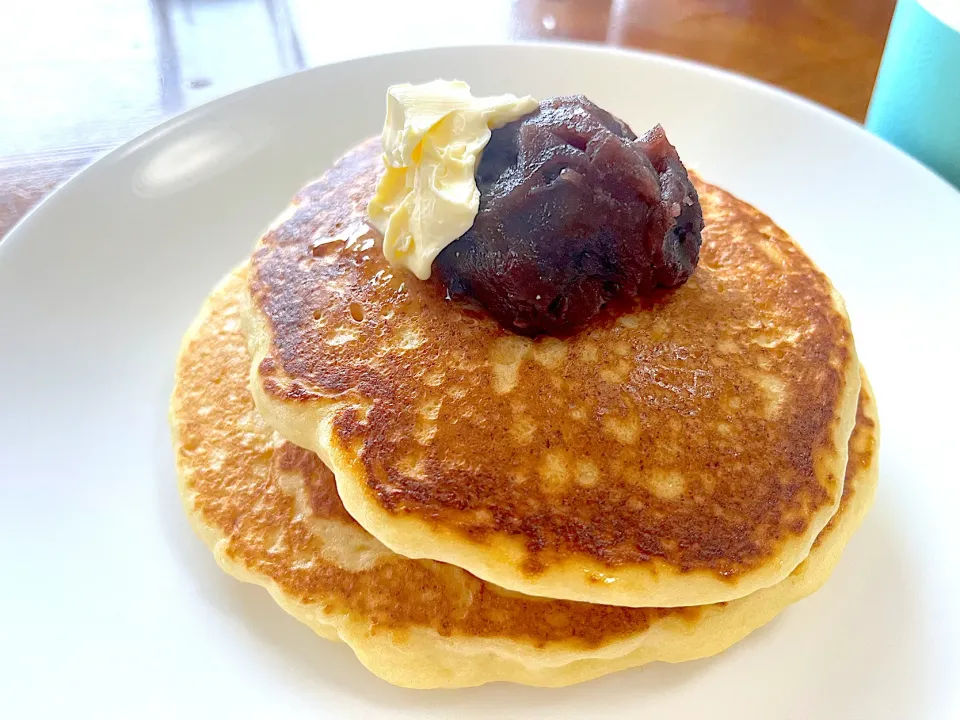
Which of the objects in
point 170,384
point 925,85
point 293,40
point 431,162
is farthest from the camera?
point 293,40

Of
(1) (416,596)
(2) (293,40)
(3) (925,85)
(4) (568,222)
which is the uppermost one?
(4) (568,222)

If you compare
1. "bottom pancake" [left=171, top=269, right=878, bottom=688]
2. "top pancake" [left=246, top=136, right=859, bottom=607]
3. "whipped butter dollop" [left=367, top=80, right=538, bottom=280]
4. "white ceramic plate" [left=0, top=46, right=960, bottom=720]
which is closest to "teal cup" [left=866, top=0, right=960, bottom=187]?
"white ceramic plate" [left=0, top=46, right=960, bottom=720]

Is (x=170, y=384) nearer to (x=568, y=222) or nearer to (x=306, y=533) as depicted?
(x=306, y=533)

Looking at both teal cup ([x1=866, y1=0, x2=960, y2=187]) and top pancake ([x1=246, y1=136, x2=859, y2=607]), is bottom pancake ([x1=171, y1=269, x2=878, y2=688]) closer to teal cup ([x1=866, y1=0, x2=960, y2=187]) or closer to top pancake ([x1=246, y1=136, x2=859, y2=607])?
top pancake ([x1=246, y1=136, x2=859, y2=607])

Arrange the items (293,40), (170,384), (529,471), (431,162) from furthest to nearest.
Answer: (293,40) < (170,384) < (431,162) < (529,471)

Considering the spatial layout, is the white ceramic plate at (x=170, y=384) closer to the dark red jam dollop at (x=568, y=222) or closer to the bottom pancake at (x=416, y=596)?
the bottom pancake at (x=416, y=596)

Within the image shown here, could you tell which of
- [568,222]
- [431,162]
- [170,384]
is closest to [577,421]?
[568,222]

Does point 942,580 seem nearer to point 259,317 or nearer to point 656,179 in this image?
point 656,179

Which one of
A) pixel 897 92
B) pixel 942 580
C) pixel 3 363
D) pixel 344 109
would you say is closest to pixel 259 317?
pixel 3 363
